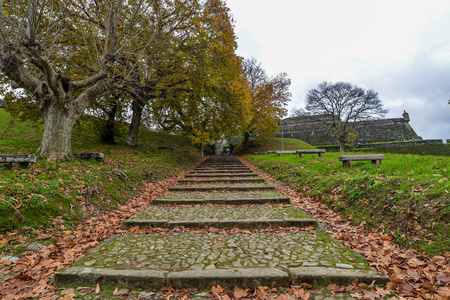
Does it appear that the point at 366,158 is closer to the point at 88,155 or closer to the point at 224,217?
the point at 224,217

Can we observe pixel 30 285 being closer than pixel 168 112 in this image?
Yes

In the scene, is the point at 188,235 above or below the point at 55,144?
below

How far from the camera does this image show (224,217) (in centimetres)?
454

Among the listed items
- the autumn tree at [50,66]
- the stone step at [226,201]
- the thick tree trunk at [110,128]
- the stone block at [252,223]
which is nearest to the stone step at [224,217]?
the stone block at [252,223]

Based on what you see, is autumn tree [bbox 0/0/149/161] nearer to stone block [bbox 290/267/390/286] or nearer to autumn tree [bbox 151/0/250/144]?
autumn tree [bbox 151/0/250/144]

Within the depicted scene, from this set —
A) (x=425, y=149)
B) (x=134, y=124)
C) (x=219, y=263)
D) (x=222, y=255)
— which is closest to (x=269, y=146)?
(x=134, y=124)

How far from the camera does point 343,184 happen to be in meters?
5.52

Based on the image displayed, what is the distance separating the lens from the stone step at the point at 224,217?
4148 millimetres

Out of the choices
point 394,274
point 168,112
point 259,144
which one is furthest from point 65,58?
point 259,144

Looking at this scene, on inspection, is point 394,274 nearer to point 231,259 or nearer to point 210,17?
point 231,259

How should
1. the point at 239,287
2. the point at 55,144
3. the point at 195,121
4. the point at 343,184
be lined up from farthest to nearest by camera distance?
the point at 195,121 → the point at 55,144 → the point at 343,184 → the point at 239,287

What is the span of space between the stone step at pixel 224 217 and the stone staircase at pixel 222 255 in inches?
0.7

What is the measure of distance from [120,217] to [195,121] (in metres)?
8.16

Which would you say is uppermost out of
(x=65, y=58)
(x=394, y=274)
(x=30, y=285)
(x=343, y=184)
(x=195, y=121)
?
(x=65, y=58)
